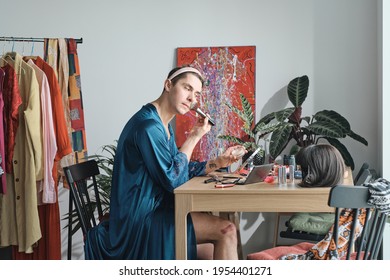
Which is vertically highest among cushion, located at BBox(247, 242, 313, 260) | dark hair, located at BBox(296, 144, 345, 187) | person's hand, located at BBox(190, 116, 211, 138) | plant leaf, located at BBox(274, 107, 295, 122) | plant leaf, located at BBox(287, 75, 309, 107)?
plant leaf, located at BBox(287, 75, 309, 107)

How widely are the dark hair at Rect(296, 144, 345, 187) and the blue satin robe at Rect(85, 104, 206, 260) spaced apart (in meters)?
0.59

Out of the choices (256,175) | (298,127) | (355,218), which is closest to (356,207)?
(355,218)

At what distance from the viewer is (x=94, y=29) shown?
14.8ft

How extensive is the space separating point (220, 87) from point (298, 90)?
0.67 meters

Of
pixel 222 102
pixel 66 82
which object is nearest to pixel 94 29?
pixel 66 82

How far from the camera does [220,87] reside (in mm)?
4340

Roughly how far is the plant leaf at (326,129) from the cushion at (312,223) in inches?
22.5

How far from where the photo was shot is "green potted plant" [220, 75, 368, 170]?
382 cm

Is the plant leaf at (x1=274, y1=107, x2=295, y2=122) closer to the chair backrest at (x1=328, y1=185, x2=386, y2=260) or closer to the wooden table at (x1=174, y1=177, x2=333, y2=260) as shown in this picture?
the wooden table at (x1=174, y1=177, x2=333, y2=260)

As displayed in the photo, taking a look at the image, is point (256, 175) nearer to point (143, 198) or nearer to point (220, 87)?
point (143, 198)

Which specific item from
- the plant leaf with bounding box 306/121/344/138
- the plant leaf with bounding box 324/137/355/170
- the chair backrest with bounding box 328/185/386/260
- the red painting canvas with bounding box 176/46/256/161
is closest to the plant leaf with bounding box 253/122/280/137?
the plant leaf with bounding box 306/121/344/138

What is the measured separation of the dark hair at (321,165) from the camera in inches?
88.0

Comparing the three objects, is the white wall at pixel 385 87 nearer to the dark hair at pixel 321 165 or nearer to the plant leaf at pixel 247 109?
the plant leaf at pixel 247 109
